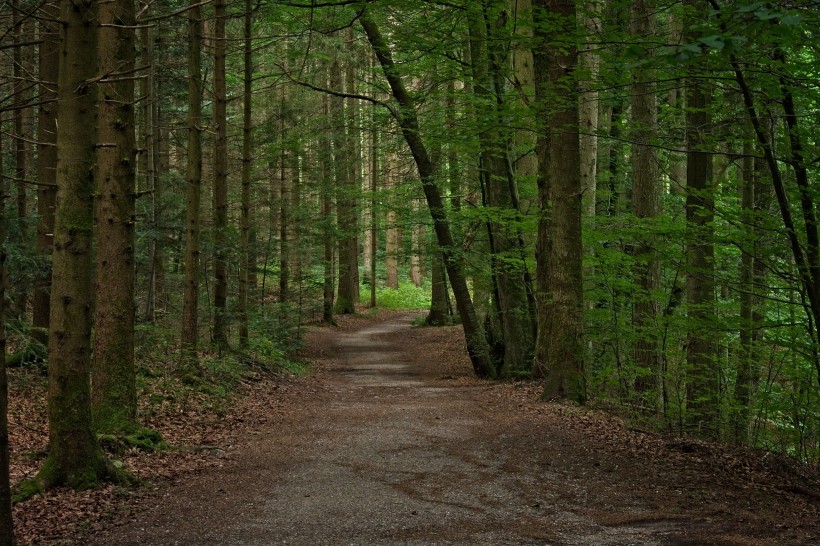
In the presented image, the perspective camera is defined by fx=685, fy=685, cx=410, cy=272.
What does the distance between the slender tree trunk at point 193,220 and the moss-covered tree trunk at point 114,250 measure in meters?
3.33

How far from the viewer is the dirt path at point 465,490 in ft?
16.6

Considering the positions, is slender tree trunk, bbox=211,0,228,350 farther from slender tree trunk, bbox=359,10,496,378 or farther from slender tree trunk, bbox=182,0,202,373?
slender tree trunk, bbox=359,10,496,378

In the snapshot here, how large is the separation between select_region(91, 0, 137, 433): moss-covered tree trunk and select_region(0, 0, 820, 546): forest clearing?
30 mm

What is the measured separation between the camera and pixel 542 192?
13.2 meters

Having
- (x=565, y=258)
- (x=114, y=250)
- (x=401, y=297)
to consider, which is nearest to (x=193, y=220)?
(x=114, y=250)

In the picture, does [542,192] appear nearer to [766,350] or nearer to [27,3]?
[766,350]

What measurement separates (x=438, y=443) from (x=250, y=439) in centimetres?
246

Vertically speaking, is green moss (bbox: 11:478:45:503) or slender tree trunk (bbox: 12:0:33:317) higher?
slender tree trunk (bbox: 12:0:33:317)

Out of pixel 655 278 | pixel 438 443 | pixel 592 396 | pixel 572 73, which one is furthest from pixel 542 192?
pixel 438 443

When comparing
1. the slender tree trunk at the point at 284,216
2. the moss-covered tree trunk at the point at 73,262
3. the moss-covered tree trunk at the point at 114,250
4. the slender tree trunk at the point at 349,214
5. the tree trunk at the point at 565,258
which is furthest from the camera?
the slender tree trunk at the point at 349,214

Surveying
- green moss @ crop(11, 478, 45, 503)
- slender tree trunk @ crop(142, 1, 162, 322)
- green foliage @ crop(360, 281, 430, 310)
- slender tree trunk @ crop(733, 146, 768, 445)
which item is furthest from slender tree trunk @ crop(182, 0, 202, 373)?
green foliage @ crop(360, 281, 430, 310)

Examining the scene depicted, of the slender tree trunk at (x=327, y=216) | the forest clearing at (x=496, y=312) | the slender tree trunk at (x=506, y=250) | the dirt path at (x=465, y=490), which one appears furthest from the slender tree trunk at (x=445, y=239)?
the dirt path at (x=465, y=490)

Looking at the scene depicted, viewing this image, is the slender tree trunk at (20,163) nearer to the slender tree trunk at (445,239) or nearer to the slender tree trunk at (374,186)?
the slender tree trunk at (445,239)

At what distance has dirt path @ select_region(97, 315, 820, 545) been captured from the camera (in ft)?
16.6
